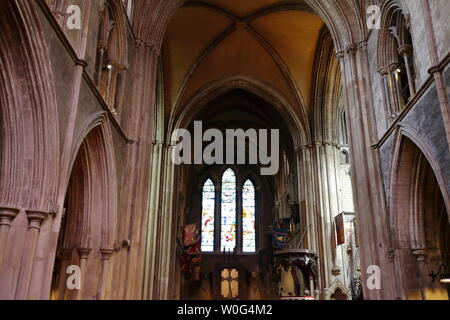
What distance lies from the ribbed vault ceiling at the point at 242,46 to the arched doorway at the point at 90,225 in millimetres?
9009

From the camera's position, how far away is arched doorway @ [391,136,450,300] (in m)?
9.51

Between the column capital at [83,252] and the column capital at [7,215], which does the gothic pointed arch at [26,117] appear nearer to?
the column capital at [7,215]

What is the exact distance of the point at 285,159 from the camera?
2538cm

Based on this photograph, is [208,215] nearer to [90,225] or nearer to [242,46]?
[242,46]

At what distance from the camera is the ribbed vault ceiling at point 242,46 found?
17.5m

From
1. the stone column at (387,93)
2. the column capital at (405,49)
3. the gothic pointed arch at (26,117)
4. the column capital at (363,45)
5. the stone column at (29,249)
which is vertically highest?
the column capital at (363,45)

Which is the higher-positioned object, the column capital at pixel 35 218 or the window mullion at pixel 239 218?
the window mullion at pixel 239 218

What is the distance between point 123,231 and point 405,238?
646 cm

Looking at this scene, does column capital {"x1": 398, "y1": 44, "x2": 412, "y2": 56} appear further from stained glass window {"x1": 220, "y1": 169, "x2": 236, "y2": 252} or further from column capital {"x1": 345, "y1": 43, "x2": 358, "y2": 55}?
stained glass window {"x1": 220, "y1": 169, "x2": 236, "y2": 252}

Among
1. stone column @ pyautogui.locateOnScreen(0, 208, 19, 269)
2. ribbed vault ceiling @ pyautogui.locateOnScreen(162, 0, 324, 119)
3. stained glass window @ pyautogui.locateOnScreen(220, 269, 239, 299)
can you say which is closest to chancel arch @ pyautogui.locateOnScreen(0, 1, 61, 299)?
stone column @ pyautogui.locateOnScreen(0, 208, 19, 269)

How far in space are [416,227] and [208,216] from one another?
19.9 m

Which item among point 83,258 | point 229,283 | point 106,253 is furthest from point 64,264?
point 229,283

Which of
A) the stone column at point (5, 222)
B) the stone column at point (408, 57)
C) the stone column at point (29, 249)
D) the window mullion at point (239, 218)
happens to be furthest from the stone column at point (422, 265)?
the window mullion at point (239, 218)

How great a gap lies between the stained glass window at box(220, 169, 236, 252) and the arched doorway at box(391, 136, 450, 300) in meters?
18.1
